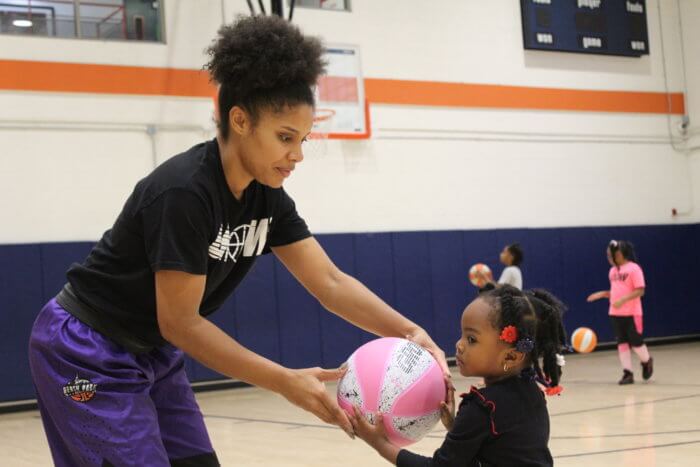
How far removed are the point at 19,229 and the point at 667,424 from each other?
7.90 meters

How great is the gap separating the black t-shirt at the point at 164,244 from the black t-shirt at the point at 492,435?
36.5 inches

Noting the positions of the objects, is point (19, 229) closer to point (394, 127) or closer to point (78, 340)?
point (394, 127)

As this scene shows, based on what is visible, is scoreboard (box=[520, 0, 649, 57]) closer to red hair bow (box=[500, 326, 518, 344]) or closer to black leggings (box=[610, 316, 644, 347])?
black leggings (box=[610, 316, 644, 347])

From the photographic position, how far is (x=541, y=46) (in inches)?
607

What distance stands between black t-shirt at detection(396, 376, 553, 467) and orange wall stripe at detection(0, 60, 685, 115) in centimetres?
816

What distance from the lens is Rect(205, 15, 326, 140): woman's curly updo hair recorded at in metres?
2.72

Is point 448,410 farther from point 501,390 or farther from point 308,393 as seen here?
point 308,393

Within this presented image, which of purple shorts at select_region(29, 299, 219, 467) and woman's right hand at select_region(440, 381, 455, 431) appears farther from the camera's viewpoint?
woman's right hand at select_region(440, 381, 455, 431)

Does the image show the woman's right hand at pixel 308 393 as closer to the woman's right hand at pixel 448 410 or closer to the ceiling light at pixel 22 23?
the woman's right hand at pixel 448 410

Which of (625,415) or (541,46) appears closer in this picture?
(625,415)

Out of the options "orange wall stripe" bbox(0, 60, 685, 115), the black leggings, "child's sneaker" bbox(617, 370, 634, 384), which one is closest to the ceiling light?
"orange wall stripe" bbox(0, 60, 685, 115)

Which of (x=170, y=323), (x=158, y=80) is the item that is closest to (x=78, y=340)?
(x=170, y=323)

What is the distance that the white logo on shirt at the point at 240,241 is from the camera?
9.30 feet

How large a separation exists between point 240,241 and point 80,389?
657 millimetres
